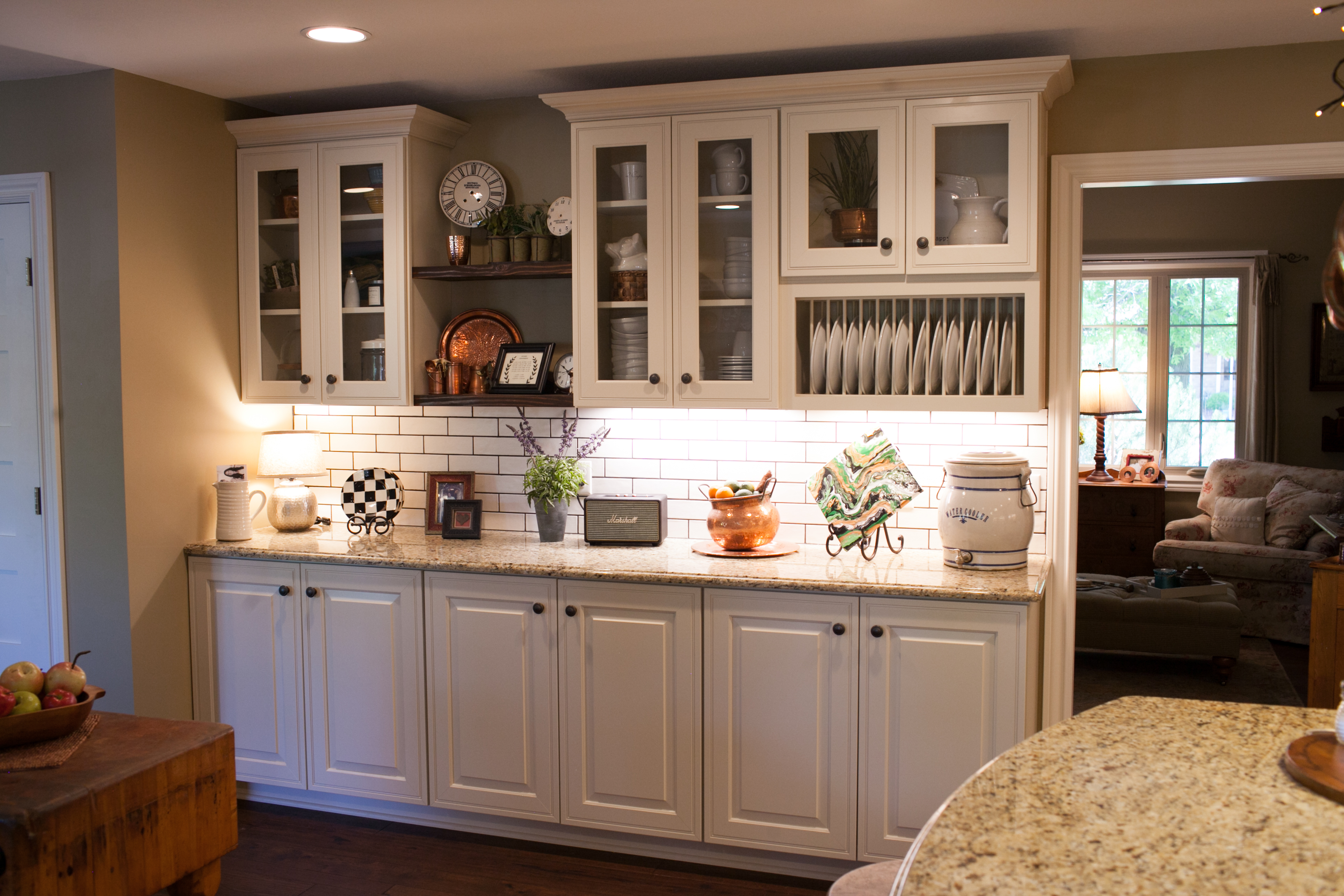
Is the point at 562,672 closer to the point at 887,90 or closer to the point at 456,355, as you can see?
the point at 456,355

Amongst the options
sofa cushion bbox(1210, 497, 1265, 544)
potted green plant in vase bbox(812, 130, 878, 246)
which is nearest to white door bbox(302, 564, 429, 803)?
potted green plant in vase bbox(812, 130, 878, 246)

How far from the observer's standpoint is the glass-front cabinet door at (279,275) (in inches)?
141

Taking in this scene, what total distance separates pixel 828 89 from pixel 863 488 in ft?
3.90

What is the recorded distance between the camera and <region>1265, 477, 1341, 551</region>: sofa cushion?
5652 mm

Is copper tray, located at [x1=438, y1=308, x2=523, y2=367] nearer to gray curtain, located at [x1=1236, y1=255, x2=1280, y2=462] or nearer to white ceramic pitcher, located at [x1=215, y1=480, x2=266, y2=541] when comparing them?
white ceramic pitcher, located at [x1=215, y1=480, x2=266, y2=541]

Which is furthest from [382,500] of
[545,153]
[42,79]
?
[42,79]

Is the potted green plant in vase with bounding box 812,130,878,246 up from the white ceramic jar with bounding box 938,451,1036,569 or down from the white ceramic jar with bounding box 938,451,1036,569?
up

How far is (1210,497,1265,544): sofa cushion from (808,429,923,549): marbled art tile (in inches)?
146

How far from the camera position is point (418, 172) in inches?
140

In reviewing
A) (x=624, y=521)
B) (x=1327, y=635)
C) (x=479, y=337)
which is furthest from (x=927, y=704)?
(x=1327, y=635)

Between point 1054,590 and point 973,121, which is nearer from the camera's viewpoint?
point 973,121

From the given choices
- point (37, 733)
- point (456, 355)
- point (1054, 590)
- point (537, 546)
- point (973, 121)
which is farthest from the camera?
point (456, 355)

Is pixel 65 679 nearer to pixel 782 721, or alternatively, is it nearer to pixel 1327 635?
pixel 782 721

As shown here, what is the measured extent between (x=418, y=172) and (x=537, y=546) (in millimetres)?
1352
